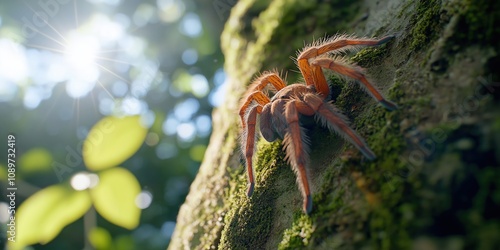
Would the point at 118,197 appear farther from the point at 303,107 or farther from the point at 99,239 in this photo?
the point at 99,239

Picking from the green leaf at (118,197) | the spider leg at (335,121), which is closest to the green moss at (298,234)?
the spider leg at (335,121)

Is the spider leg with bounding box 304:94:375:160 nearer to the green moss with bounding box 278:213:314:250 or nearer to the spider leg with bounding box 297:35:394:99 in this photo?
the spider leg with bounding box 297:35:394:99

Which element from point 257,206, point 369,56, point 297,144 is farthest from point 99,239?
point 369,56

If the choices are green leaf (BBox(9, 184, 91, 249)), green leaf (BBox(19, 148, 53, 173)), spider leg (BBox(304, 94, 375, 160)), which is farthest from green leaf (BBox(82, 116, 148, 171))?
green leaf (BBox(19, 148, 53, 173))

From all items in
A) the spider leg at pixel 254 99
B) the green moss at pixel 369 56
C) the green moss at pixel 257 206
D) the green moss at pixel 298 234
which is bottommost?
the green moss at pixel 298 234

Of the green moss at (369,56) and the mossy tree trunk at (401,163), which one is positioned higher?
the green moss at (369,56)

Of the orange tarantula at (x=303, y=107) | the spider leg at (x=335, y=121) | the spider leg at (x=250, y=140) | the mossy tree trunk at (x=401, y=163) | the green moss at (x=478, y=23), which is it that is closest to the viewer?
the mossy tree trunk at (x=401, y=163)

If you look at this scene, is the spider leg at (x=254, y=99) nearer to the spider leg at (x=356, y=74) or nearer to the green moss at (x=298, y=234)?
the spider leg at (x=356, y=74)
